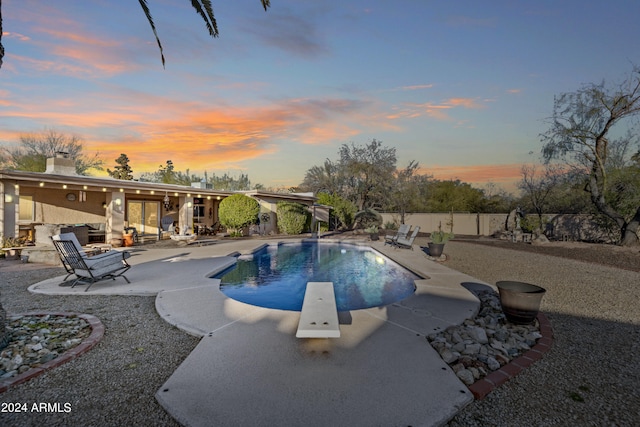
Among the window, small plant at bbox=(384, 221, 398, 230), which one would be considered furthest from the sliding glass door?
small plant at bbox=(384, 221, 398, 230)

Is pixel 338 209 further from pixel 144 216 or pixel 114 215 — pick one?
pixel 114 215

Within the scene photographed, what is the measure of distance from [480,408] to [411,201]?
26.1m

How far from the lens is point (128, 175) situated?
26.5m

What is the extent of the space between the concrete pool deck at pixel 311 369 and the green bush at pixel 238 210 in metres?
10.8

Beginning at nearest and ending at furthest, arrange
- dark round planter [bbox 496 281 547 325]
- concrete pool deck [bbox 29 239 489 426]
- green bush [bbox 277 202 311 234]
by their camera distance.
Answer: concrete pool deck [bbox 29 239 489 426], dark round planter [bbox 496 281 547 325], green bush [bbox 277 202 311 234]

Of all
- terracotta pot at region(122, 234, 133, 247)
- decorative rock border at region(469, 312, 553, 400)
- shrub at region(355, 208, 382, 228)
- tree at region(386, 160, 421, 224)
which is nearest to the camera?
decorative rock border at region(469, 312, 553, 400)

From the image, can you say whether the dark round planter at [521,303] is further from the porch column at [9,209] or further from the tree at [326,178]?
the tree at [326,178]

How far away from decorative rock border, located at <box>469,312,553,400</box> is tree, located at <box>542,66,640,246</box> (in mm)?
13589

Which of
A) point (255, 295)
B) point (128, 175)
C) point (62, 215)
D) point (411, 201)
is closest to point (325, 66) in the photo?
point (255, 295)

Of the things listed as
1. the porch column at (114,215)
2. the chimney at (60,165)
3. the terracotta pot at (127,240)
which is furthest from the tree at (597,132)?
the chimney at (60,165)

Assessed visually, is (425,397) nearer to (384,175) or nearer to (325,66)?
(325,66)

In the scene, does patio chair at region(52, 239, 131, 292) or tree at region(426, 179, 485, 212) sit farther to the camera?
tree at region(426, 179, 485, 212)

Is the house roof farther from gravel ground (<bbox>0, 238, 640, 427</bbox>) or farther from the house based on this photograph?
gravel ground (<bbox>0, 238, 640, 427</bbox>)

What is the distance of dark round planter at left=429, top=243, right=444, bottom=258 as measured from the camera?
9.86m
